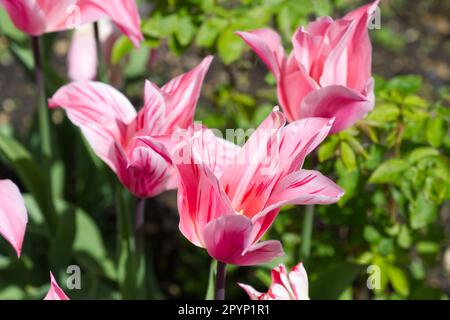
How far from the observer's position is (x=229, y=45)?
1303mm

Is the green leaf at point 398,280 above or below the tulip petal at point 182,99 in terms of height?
below

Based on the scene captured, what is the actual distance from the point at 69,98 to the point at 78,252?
0.59 meters

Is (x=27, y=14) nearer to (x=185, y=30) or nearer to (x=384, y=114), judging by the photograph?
(x=185, y=30)

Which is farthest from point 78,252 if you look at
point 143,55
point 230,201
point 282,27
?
point 230,201

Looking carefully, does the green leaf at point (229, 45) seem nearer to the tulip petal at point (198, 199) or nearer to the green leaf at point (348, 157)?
the green leaf at point (348, 157)

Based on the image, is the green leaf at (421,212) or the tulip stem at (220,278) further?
the green leaf at (421,212)

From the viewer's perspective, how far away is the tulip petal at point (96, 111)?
1.01 metres

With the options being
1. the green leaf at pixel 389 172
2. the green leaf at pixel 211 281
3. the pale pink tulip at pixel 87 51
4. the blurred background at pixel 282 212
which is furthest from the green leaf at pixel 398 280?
the pale pink tulip at pixel 87 51

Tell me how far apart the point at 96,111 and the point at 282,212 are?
0.56 m

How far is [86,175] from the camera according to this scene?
1750 mm

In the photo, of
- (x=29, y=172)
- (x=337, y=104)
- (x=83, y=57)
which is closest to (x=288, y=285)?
(x=337, y=104)

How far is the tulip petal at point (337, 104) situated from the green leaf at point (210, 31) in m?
0.38

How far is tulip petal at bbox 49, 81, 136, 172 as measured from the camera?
3.32ft
